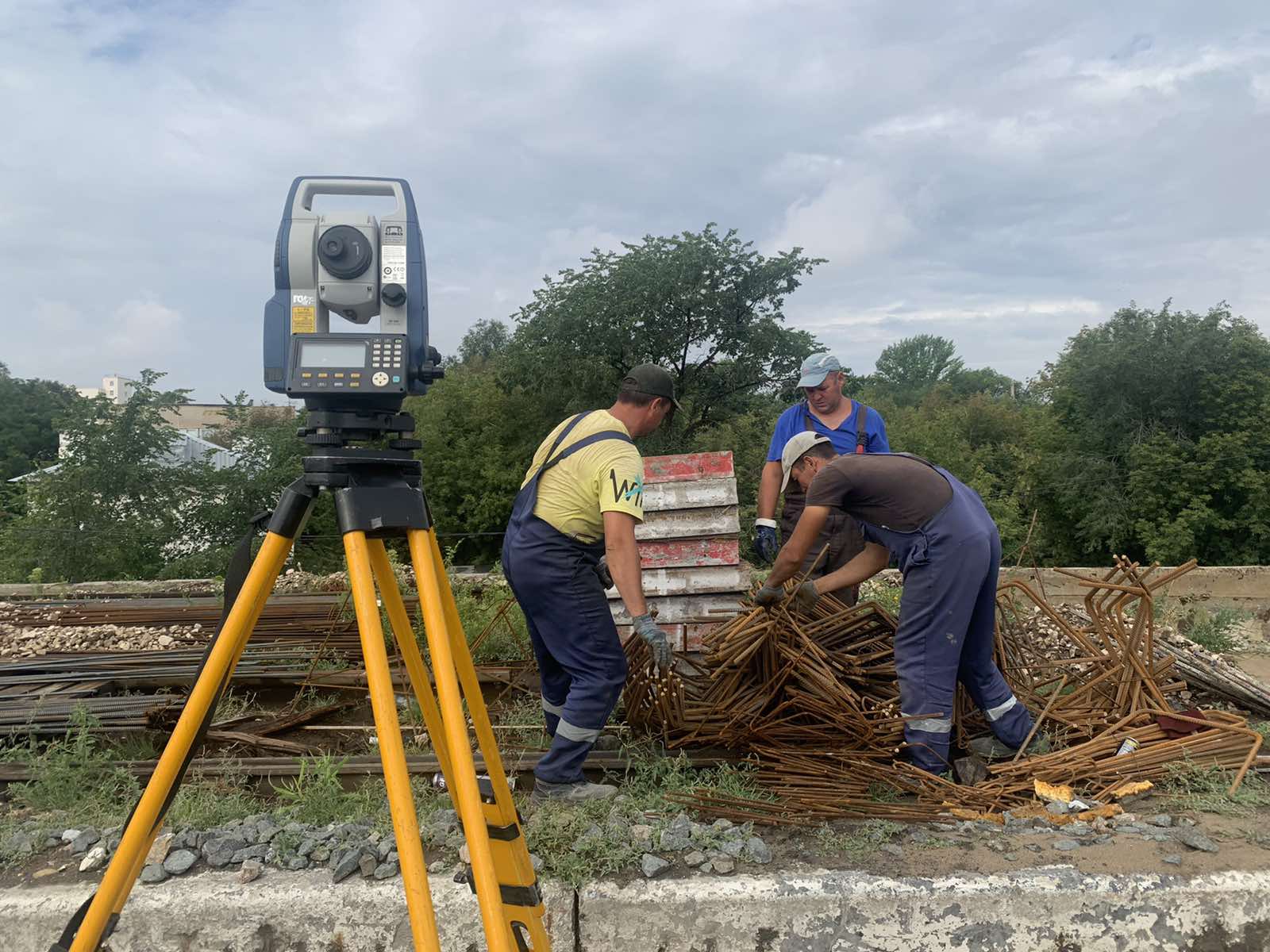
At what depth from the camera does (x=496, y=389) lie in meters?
22.0

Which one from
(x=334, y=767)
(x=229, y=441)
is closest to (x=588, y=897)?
(x=334, y=767)

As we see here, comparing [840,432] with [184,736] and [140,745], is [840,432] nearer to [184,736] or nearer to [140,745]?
[184,736]

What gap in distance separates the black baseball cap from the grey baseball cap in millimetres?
1573

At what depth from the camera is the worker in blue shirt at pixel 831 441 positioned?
4910 millimetres

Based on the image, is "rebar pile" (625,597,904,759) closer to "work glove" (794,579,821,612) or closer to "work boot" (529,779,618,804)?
"work glove" (794,579,821,612)

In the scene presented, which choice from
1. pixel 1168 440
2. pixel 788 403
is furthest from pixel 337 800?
pixel 1168 440

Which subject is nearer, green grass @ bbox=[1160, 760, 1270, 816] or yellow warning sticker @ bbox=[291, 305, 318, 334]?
yellow warning sticker @ bbox=[291, 305, 318, 334]

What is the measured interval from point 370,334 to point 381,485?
1.25 feet

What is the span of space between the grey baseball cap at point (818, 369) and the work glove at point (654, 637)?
83.8 inches

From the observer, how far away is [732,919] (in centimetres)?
256

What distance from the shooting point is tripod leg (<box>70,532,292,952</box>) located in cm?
194

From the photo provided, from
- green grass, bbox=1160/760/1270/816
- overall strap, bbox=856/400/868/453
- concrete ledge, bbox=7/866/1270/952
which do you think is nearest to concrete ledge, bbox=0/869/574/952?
concrete ledge, bbox=7/866/1270/952

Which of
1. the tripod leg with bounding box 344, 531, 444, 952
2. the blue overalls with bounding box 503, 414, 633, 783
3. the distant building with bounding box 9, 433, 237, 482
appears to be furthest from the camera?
the distant building with bounding box 9, 433, 237, 482

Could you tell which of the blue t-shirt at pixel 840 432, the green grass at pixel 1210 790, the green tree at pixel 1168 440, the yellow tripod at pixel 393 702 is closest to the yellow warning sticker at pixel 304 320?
the yellow tripod at pixel 393 702
